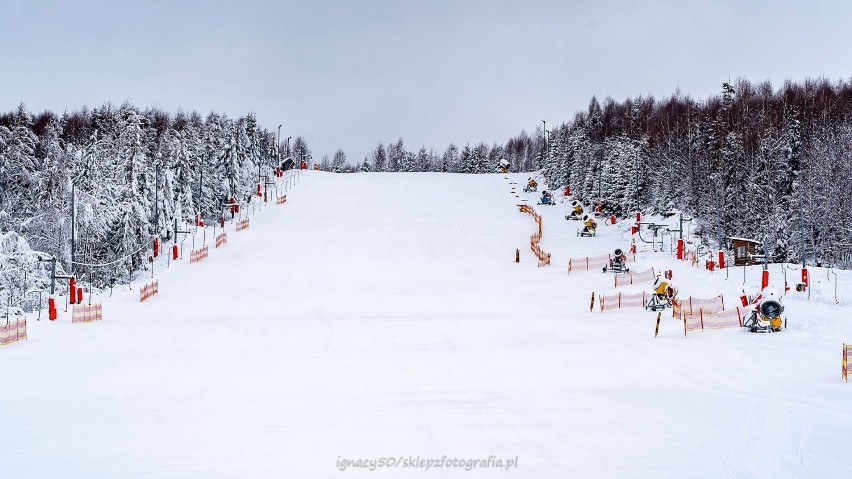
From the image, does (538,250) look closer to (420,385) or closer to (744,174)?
(744,174)

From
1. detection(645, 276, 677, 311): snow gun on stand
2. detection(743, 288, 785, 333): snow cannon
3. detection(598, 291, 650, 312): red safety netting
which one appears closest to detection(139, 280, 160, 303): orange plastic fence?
detection(598, 291, 650, 312): red safety netting

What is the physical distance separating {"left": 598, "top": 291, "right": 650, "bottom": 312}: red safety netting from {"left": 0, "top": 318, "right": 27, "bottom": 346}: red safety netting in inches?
775

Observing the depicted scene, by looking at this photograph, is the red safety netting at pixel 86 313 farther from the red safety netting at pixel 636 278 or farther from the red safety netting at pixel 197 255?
the red safety netting at pixel 636 278

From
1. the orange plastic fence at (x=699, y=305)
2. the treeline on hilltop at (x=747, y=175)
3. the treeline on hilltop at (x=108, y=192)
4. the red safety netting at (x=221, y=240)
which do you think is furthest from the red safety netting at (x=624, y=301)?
the red safety netting at (x=221, y=240)

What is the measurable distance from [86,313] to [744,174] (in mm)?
53825

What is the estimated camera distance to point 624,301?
2866 centimetres

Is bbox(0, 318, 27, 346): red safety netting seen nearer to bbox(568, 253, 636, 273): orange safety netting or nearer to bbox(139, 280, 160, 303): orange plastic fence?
bbox(139, 280, 160, 303): orange plastic fence

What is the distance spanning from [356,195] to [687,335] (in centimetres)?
Result: 5267

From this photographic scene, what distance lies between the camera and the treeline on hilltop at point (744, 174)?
5166 cm

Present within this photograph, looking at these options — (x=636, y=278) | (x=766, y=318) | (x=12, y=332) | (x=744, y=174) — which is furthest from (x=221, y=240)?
(x=744, y=174)

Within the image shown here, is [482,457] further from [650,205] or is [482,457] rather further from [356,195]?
[356,195]

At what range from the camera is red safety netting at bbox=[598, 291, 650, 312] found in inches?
1086

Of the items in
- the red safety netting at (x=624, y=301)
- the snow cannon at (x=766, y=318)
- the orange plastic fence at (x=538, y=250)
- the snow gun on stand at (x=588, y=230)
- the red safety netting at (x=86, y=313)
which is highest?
the snow gun on stand at (x=588, y=230)

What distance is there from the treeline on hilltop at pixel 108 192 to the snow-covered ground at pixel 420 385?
626 inches
